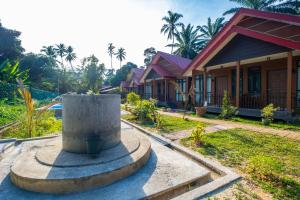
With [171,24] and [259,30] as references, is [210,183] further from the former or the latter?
[171,24]

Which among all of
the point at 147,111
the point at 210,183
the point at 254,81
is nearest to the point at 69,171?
the point at 210,183

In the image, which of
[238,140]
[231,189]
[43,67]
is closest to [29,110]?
[231,189]

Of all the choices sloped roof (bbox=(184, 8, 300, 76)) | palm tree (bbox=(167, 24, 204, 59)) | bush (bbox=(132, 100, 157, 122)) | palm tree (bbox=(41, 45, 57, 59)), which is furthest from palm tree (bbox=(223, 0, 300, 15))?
palm tree (bbox=(41, 45, 57, 59))

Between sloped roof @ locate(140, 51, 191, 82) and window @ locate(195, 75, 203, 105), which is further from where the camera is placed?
sloped roof @ locate(140, 51, 191, 82)

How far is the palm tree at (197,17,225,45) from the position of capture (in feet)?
112

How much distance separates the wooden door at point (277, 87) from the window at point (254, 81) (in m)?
0.64

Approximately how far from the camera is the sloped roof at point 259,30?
322 inches

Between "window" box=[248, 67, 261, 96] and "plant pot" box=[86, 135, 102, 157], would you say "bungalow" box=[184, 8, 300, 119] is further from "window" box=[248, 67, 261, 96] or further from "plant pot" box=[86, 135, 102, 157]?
"plant pot" box=[86, 135, 102, 157]

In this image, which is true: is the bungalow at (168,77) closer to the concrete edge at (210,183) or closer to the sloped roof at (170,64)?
the sloped roof at (170,64)

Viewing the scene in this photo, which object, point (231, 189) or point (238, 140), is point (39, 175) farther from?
point (238, 140)

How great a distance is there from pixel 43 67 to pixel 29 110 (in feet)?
120

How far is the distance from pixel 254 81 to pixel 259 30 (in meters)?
3.07

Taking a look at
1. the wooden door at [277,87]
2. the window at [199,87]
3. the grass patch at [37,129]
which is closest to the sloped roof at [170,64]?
the window at [199,87]

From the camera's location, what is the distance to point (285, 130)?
6688 millimetres
